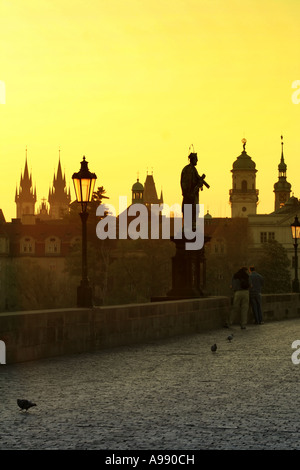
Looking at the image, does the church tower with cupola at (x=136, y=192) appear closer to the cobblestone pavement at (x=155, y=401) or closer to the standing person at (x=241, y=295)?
the standing person at (x=241, y=295)

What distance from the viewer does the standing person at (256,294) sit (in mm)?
25125

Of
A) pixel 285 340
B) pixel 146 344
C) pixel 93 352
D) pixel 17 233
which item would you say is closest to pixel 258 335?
pixel 285 340

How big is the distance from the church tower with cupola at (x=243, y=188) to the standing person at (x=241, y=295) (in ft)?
506

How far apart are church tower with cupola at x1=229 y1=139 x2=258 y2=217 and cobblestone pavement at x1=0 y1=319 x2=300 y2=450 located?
16385cm

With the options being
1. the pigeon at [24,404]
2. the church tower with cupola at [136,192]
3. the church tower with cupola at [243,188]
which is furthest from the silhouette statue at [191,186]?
the church tower with cupola at [136,192]

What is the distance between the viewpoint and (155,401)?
9820mm

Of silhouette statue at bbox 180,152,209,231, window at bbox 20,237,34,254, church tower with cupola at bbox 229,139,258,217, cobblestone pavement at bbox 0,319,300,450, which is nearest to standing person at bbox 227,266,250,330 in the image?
silhouette statue at bbox 180,152,209,231

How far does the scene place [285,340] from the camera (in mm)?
18906

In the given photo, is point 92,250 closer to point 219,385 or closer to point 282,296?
point 282,296

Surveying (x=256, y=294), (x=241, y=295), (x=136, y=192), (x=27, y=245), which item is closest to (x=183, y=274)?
(x=241, y=295)

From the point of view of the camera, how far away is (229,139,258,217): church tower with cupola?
179500mm

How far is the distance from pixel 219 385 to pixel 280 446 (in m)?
3.88

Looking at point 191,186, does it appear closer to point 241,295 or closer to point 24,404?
point 241,295

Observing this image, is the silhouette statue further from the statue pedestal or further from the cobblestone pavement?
the cobblestone pavement
